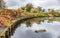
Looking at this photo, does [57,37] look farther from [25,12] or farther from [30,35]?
[25,12]

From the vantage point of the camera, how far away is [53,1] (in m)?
7.16

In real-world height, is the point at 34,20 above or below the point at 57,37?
above

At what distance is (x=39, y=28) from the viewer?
6.93m

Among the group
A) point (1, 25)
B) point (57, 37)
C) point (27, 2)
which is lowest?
point (57, 37)

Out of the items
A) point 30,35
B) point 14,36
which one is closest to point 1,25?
point 14,36

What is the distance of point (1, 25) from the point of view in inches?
260

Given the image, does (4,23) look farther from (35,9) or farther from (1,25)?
(35,9)

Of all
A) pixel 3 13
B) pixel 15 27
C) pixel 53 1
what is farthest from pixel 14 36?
pixel 53 1

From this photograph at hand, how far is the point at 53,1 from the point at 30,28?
49.2 inches

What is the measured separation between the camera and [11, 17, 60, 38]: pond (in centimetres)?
665

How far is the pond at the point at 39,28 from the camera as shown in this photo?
262 inches

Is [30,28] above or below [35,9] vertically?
below

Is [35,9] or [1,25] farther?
[35,9]

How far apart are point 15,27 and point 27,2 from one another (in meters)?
0.97
